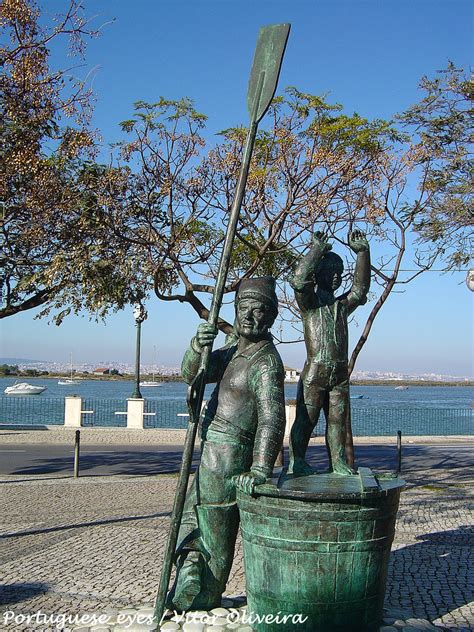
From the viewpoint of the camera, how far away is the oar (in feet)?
15.4

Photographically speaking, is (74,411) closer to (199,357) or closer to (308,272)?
(308,272)

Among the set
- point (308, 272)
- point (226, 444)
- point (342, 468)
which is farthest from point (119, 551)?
point (308, 272)

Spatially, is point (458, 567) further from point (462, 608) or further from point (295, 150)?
point (295, 150)

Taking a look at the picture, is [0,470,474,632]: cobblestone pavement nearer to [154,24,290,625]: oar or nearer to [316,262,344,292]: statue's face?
[154,24,290,625]: oar

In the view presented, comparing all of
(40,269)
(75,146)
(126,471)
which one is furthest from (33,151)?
(126,471)

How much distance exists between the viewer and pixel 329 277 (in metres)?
5.80

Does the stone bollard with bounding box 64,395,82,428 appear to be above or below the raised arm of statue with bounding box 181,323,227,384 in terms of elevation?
below

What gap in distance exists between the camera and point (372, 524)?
4645 millimetres

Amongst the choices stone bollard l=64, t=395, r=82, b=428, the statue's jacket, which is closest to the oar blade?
the statue's jacket

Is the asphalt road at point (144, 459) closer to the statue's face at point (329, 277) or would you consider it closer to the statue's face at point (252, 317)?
the statue's face at point (329, 277)

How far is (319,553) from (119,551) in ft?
13.2

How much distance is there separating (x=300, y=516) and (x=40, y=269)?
9370 mm

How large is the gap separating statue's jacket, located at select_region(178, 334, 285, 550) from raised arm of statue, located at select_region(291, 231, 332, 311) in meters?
0.57

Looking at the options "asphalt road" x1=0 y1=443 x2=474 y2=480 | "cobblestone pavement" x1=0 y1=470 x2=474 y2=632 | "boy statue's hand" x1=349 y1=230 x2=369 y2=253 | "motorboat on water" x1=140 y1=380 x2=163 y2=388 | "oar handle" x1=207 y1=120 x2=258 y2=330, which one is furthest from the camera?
"motorboat on water" x1=140 y1=380 x2=163 y2=388
